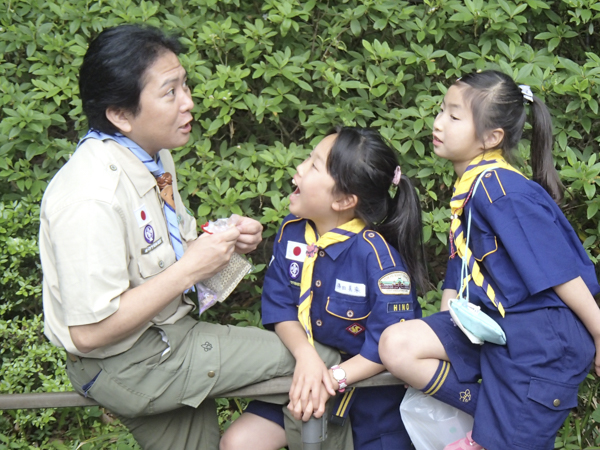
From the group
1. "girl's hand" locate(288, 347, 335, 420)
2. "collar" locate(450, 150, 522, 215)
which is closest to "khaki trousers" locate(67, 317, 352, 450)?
"girl's hand" locate(288, 347, 335, 420)

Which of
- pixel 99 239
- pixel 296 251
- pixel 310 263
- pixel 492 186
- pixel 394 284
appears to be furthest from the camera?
pixel 296 251

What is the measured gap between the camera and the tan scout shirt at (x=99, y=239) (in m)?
2.12

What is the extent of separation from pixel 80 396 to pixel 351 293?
1.01m

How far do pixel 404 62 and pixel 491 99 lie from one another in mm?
1081

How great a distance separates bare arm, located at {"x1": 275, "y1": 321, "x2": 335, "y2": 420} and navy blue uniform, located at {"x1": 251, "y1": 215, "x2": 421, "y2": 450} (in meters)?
0.15

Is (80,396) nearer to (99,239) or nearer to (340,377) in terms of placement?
(99,239)

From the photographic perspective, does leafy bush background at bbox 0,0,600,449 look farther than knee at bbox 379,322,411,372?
Yes

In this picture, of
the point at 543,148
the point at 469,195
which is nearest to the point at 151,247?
the point at 469,195

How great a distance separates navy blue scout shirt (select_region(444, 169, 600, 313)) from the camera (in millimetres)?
2234

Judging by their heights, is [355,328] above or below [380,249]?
below

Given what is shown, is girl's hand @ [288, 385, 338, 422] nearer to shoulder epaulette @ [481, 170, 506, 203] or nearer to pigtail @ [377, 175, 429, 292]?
pigtail @ [377, 175, 429, 292]

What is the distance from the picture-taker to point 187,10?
372 cm

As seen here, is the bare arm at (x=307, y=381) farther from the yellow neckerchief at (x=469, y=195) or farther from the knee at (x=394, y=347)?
the yellow neckerchief at (x=469, y=195)

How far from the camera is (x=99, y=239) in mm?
2141
